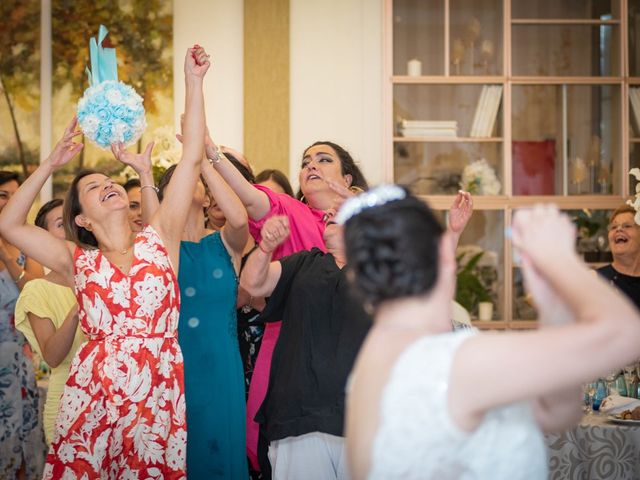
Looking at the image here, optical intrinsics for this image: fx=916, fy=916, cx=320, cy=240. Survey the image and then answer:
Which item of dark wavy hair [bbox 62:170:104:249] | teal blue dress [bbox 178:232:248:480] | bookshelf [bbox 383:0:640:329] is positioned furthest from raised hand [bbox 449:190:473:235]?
bookshelf [bbox 383:0:640:329]

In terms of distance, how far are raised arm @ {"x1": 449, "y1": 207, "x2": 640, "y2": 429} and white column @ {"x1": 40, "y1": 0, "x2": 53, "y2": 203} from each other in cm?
467

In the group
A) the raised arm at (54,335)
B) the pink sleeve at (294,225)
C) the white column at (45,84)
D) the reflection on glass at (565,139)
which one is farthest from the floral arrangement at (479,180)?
the raised arm at (54,335)

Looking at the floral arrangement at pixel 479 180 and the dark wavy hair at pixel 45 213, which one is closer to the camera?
the dark wavy hair at pixel 45 213

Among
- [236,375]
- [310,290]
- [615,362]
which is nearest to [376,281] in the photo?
[615,362]

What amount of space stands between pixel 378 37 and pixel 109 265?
3405 mm

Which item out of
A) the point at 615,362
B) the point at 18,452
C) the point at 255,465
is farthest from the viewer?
the point at 18,452

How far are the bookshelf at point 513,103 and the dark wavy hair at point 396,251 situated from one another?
407cm

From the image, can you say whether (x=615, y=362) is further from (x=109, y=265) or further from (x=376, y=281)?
(x=109, y=265)

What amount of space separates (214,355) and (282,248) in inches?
18.8

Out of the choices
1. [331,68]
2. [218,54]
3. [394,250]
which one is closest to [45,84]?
[218,54]

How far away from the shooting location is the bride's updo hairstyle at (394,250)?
1.47 meters

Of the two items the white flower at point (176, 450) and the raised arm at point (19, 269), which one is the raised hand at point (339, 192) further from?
the raised arm at point (19, 269)

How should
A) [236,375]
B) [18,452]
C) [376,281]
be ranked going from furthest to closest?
[18,452] < [236,375] < [376,281]

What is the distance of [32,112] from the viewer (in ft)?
18.6
